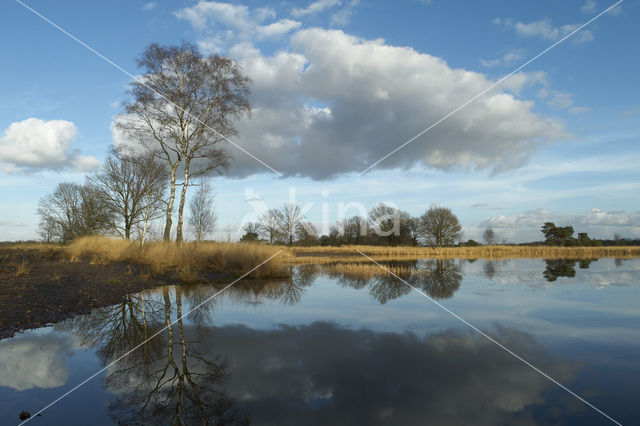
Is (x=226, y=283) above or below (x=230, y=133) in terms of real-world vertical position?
below

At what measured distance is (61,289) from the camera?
1042 centimetres

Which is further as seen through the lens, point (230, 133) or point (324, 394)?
point (230, 133)

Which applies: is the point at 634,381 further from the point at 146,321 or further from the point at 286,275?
the point at 286,275

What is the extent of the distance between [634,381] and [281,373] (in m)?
4.62

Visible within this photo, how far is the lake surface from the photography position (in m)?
3.95

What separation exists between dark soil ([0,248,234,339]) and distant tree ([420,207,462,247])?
148ft

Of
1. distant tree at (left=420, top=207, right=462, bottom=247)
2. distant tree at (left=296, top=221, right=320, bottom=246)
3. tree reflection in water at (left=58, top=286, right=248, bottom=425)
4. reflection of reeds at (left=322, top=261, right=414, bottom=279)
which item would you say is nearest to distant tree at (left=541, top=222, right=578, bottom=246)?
distant tree at (left=420, top=207, right=462, bottom=247)

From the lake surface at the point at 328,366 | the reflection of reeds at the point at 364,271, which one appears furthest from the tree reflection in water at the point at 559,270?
the lake surface at the point at 328,366

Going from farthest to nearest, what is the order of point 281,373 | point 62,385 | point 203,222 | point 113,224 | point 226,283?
point 203,222
point 113,224
point 226,283
point 281,373
point 62,385

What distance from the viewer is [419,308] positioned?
32.1 feet

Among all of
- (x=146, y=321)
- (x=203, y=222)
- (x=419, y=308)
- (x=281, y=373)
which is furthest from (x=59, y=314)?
(x=203, y=222)

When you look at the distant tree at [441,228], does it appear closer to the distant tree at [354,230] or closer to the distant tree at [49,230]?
the distant tree at [354,230]

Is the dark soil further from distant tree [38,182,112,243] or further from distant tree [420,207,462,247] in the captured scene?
distant tree [420,207,462,247]

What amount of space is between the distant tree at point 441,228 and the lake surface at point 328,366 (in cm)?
4550
